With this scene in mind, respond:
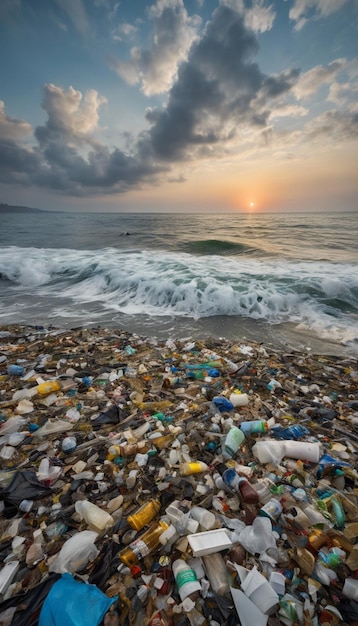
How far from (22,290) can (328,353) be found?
10633 mm

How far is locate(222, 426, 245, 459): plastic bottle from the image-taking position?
217cm

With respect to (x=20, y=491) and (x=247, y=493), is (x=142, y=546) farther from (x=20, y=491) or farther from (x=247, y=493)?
(x=20, y=491)

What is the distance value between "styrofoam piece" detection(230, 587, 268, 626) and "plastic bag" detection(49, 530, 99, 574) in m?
0.81

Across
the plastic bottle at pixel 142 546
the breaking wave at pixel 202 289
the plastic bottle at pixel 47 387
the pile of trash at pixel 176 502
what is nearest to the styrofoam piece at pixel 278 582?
the pile of trash at pixel 176 502

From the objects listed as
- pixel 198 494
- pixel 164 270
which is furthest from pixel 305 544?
pixel 164 270

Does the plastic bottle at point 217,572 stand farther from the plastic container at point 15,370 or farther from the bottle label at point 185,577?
the plastic container at point 15,370

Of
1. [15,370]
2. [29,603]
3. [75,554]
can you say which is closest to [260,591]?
[75,554]

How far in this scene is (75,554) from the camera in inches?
56.5

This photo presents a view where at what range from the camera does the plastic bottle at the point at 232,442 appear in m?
2.17

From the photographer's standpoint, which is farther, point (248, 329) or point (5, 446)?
point (248, 329)

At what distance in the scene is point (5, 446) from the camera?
2.22 meters

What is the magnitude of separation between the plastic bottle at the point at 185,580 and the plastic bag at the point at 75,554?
0.48 m

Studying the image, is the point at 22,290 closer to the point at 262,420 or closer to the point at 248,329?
the point at 248,329

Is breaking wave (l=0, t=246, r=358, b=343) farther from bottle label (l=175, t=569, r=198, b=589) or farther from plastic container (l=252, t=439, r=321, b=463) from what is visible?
bottle label (l=175, t=569, r=198, b=589)
